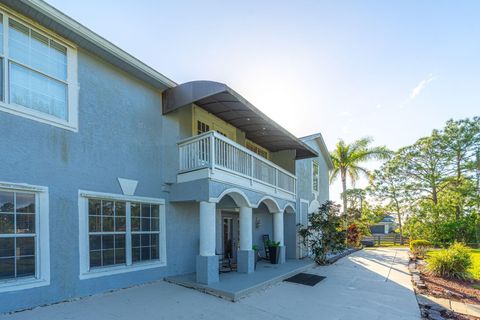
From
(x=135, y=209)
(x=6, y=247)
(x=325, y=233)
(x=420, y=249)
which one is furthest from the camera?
(x=420, y=249)

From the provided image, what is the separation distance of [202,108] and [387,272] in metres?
10.6

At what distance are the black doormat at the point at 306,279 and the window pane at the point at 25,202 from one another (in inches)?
330

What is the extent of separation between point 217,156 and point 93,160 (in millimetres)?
3545

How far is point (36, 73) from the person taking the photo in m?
6.62

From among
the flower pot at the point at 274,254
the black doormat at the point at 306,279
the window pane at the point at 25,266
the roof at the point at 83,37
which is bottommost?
the black doormat at the point at 306,279

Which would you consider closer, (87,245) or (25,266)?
(25,266)

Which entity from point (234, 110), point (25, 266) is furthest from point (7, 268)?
point (234, 110)

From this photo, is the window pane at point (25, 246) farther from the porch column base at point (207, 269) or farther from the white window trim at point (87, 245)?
the porch column base at point (207, 269)

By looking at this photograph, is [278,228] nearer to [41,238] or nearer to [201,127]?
[201,127]

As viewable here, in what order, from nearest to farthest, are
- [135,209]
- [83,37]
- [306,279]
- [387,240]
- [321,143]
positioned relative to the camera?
[83,37]
[135,209]
[306,279]
[321,143]
[387,240]

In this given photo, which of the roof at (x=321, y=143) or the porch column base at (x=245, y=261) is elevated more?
the roof at (x=321, y=143)

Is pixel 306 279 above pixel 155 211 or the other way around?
the other way around

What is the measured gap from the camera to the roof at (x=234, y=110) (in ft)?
29.7

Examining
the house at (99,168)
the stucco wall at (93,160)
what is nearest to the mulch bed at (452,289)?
the house at (99,168)
